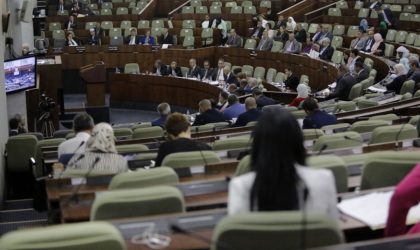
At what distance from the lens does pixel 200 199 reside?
3.42m

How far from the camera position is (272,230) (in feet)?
7.38

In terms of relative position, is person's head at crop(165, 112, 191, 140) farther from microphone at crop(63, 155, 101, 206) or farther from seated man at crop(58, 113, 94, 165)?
seated man at crop(58, 113, 94, 165)

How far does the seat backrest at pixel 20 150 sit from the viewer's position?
7.40 metres

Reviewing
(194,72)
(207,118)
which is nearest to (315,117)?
(207,118)

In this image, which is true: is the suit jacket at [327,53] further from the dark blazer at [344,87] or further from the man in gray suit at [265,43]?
the dark blazer at [344,87]

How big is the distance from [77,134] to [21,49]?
25.0 feet

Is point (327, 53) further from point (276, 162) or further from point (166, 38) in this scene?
point (276, 162)

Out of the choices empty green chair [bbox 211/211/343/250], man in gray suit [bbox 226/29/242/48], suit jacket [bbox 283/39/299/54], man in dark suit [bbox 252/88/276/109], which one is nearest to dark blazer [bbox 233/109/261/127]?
man in dark suit [bbox 252/88/276/109]

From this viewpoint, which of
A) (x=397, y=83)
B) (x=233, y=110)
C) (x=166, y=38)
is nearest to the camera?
(x=233, y=110)

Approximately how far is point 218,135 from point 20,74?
17.0 feet

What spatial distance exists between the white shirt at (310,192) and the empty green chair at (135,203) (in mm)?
490

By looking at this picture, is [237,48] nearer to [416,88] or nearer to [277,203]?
[416,88]

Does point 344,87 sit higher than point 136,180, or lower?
lower

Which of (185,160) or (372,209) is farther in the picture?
(185,160)
